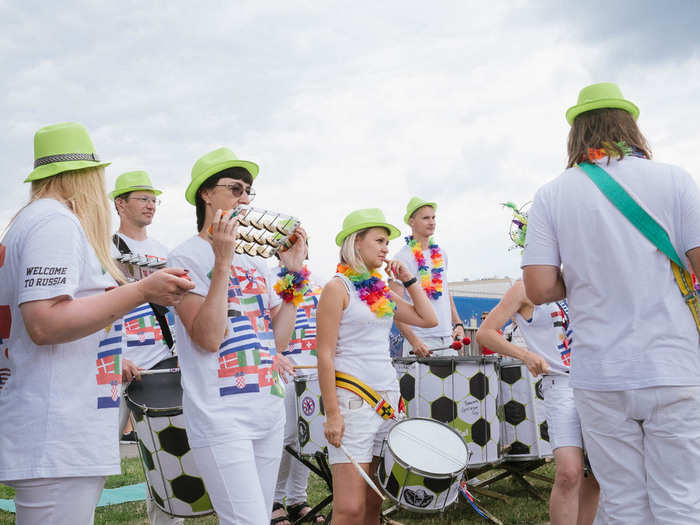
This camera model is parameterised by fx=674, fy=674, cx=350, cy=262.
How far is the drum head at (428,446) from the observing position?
3.63m

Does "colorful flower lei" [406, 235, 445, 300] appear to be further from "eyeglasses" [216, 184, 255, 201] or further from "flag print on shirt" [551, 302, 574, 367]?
"eyeglasses" [216, 184, 255, 201]

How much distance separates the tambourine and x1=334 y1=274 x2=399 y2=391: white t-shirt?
1193 mm

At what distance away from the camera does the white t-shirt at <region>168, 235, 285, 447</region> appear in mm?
2699

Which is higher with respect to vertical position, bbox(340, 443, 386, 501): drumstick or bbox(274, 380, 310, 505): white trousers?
bbox(340, 443, 386, 501): drumstick

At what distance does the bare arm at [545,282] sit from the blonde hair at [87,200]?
161 centimetres

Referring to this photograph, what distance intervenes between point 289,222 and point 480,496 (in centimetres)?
438

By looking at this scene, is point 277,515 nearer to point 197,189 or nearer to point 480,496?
point 480,496

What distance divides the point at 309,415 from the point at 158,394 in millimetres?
1620

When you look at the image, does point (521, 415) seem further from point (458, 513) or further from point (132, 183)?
point (132, 183)

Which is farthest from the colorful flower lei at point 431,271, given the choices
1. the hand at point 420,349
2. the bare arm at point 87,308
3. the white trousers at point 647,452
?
the bare arm at point 87,308

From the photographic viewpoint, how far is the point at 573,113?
9.61ft

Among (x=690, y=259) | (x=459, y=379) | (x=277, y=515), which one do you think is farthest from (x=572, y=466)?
(x=277, y=515)

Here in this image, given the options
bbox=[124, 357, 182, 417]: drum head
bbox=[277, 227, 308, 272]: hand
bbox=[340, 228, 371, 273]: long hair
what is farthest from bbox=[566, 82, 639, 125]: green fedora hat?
bbox=[124, 357, 182, 417]: drum head

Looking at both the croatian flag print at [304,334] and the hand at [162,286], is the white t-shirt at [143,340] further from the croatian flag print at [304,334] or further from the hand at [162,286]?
the hand at [162,286]
